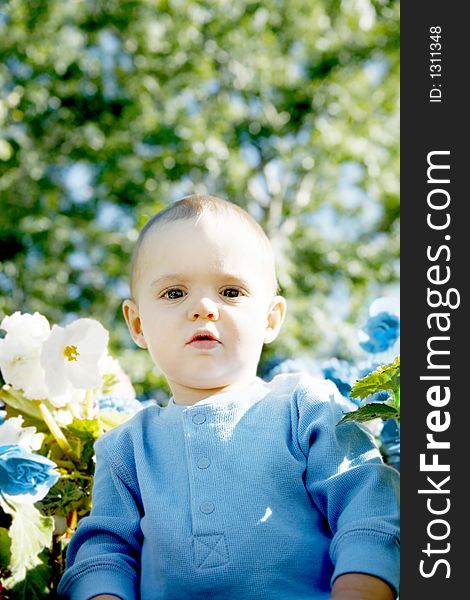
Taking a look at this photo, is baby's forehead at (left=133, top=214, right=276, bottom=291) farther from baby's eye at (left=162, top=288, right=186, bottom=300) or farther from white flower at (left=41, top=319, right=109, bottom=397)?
white flower at (left=41, top=319, right=109, bottom=397)

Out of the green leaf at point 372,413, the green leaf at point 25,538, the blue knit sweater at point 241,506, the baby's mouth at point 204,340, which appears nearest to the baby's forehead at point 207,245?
the baby's mouth at point 204,340

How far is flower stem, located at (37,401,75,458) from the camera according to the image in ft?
5.15

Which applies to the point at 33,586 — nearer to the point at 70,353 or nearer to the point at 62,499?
the point at 62,499

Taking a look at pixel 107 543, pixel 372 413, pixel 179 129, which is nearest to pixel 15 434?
pixel 107 543

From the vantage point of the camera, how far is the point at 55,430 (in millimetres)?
1571

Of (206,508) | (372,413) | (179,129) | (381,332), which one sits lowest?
(206,508)

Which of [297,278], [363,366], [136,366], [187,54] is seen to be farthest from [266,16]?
[363,366]

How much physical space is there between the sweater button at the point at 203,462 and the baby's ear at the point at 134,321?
0.33 m

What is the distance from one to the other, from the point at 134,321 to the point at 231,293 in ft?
0.83

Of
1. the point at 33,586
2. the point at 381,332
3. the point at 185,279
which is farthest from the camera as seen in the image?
the point at 381,332

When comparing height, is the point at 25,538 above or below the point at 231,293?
below

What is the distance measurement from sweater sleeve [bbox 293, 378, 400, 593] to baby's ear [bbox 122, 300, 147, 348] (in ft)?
1.15

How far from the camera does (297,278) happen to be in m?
10.6

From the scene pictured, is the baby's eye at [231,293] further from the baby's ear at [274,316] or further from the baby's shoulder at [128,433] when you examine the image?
the baby's shoulder at [128,433]
